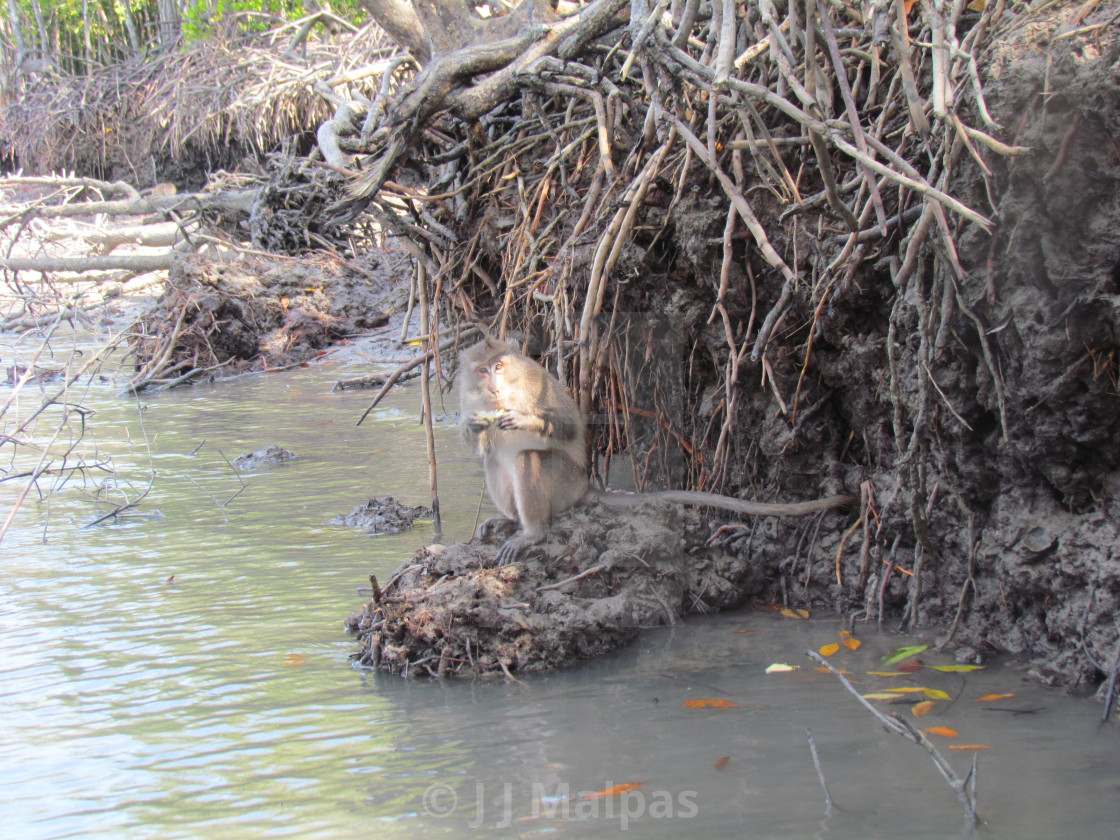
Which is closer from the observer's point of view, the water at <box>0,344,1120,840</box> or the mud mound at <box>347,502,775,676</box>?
the water at <box>0,344,1120,840</box>

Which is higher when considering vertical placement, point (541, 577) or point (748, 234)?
point (748, 234)

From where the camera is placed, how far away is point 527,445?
14.0 feet

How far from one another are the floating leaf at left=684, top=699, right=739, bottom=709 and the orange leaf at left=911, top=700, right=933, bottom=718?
1.94ft

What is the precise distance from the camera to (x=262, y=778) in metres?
2.91

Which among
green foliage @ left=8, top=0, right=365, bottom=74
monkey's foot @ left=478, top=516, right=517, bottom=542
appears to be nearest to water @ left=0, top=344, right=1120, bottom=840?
monkey's foot @ left=478, top=516, right=517, bottom=542

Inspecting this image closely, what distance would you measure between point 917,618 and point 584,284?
7.31ft

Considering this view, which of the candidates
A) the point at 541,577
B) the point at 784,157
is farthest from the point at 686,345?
the point at 541,577

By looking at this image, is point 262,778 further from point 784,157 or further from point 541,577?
point 784,157

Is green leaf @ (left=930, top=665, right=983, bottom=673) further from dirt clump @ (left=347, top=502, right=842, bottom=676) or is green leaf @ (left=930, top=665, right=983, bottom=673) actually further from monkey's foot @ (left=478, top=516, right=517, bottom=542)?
monkey's foot @ (left=478, top=516, right=517, bottom=542)

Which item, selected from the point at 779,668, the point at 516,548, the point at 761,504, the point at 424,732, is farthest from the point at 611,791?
the point at 761,504

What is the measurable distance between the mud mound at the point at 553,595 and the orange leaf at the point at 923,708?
1.18 m

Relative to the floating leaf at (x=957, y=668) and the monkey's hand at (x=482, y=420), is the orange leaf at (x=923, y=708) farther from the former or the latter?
the monkey's hand at (x=482, y=420)

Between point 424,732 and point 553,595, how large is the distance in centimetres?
96

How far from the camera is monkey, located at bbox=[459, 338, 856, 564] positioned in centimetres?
425
